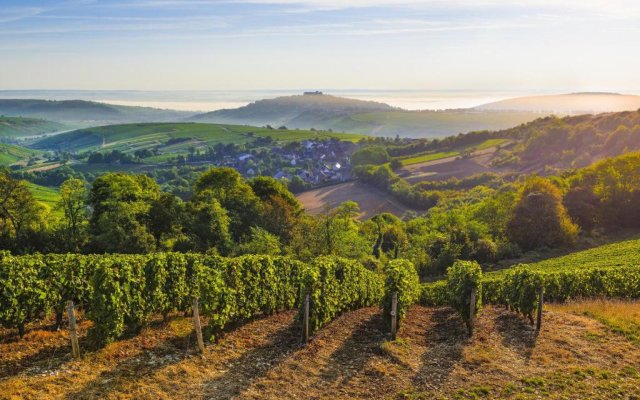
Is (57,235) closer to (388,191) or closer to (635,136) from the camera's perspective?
(388,191)

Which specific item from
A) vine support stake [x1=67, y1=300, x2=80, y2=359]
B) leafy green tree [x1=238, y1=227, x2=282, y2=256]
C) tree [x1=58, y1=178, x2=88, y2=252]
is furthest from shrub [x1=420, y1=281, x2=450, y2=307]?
tree [x1=58, y1=178, x2=88, y2=252]

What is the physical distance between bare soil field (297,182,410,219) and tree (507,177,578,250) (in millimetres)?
57532

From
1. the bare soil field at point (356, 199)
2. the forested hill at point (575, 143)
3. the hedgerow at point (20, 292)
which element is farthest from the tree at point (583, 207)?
the forested hill at point (575, 143)

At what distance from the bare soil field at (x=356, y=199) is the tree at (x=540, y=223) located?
57.5 meters

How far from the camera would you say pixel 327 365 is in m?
18.8

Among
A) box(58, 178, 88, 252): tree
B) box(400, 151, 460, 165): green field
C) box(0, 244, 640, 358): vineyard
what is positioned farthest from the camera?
box(400, 151, 460, 165): green field

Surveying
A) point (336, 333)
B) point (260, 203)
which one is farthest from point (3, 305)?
point (260, 203)

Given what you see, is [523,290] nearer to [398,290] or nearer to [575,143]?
[398,290]

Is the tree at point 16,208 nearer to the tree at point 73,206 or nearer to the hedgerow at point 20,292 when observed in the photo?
the tree at point 73,206

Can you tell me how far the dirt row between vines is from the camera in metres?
16.2

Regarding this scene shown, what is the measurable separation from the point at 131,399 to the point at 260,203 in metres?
49.2

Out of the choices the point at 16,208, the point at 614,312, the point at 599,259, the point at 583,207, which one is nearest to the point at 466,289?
the point at 614,312

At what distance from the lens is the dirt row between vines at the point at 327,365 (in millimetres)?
16156

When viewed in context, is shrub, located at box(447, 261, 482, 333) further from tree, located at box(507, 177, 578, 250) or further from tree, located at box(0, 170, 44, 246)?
tree, located at box(507, 177, 578, 250)
